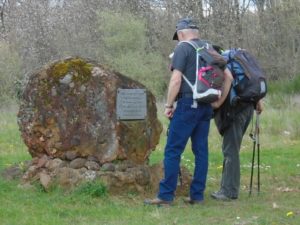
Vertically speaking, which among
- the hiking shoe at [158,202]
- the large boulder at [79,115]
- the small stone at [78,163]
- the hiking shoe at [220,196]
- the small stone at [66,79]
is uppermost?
the small stone at [66,79]

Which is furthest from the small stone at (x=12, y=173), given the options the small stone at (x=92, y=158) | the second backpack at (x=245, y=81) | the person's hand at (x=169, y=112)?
the second backpack at (x=245, y=81)

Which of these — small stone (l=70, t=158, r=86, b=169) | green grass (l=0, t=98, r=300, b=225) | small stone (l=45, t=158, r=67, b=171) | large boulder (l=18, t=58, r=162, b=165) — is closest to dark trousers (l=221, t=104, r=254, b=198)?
green grass (l=0, t=98, r=300, b=225)

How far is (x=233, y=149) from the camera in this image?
24.3 ft

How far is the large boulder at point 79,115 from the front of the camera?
7.38 metres

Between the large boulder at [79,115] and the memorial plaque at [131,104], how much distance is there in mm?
58

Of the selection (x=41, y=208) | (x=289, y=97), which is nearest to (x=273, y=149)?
(x=41, y=208)

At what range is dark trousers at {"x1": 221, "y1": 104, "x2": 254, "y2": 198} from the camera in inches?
291

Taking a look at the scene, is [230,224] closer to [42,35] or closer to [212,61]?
[212,61]

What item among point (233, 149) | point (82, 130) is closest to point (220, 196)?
point (233, 149)

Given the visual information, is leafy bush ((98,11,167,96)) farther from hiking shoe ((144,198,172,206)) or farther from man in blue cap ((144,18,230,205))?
hiking shoe ((144,198,172,206))

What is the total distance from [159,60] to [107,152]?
929 inches

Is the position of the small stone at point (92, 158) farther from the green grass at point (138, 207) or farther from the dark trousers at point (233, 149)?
the dark trousers at point (233, 149)

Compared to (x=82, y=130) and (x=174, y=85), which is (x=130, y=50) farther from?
(x=174, y=85)

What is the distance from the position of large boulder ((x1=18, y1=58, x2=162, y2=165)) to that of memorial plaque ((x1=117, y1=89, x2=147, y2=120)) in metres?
0.06
